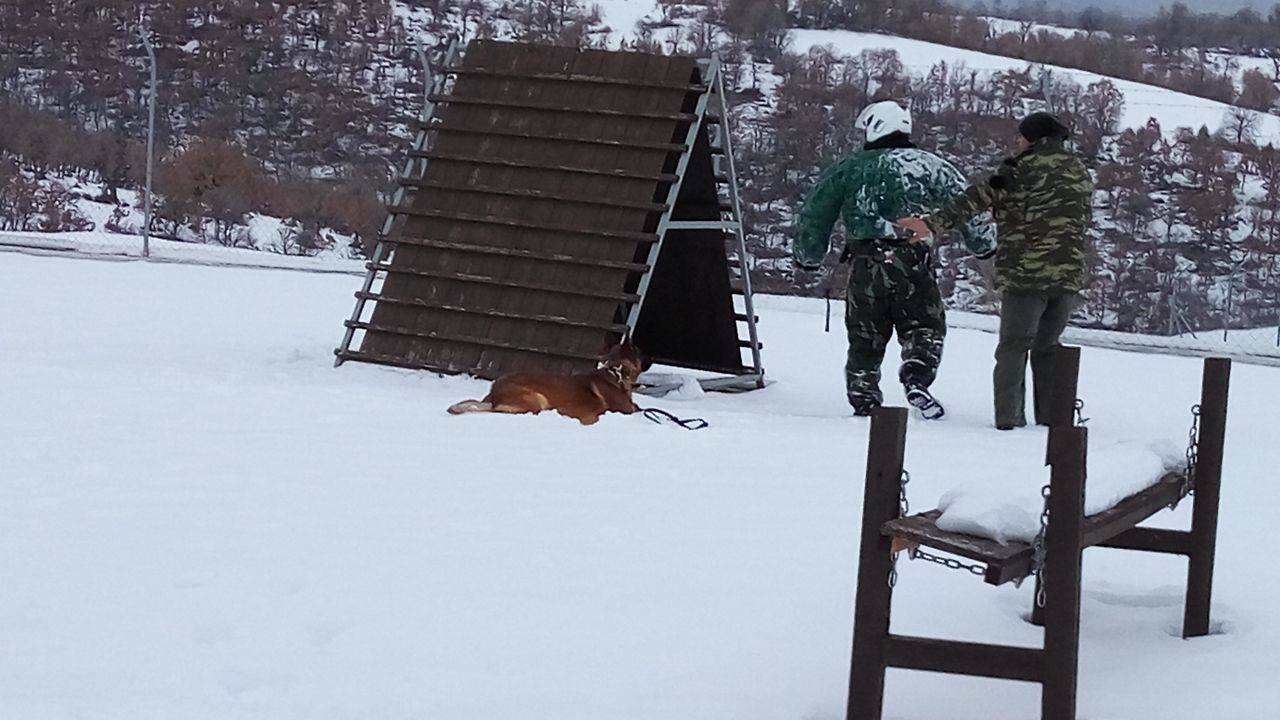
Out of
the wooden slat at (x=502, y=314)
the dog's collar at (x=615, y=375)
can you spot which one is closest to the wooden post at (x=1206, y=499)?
the dog's collar at (x=615, y=375)

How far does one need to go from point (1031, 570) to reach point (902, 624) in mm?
1046

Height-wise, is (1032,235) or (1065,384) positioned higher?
(1032,235)

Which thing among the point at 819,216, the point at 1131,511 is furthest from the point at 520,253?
the point at 1131,511

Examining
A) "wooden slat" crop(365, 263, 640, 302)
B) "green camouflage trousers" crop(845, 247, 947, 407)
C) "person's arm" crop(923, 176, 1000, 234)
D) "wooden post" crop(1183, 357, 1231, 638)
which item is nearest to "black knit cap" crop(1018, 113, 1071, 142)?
"person's arm" crop(923, 176, 1000, 234)

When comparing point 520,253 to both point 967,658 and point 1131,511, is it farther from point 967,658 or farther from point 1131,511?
point 967,658

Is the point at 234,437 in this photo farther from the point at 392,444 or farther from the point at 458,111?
the point at 458,111

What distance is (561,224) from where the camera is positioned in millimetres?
7930

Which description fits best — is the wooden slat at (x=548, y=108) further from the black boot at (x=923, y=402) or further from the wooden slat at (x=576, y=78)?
the black boot at (x=923, y=402)

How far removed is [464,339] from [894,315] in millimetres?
2155

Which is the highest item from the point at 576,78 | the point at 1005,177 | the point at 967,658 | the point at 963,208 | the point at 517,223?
the point at 576,78

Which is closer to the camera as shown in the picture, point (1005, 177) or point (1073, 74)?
point (1005, 177)

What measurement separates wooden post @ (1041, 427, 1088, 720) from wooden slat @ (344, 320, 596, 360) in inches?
183

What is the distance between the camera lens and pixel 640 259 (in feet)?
25.5

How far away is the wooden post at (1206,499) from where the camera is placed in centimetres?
396
